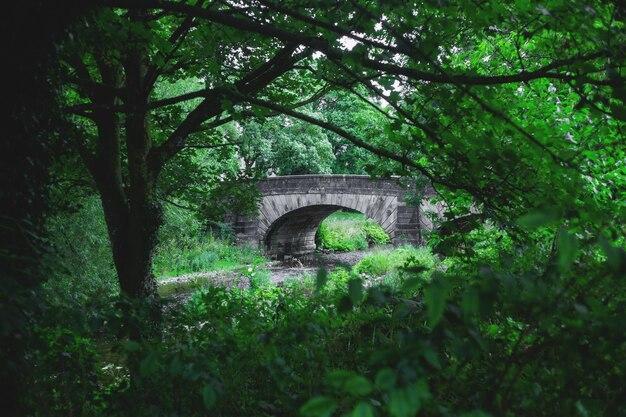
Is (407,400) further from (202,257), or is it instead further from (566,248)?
(202,257)

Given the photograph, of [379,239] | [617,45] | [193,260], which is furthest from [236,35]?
[379,239]

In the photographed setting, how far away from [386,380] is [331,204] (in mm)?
18157

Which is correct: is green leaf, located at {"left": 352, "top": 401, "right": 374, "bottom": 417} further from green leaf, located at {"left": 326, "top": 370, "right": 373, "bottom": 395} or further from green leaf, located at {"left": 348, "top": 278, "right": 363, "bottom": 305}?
green leaf, located at {"left": 348, "top": 278, "right": 363, "bottom": 305}

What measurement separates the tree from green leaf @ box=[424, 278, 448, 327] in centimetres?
78

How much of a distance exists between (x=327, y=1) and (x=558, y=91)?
10.4 feet

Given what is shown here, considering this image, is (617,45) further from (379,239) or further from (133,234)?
(379,239)

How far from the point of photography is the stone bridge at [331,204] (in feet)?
59.6

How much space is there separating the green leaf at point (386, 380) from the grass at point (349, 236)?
22.3m

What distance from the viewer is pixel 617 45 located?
214cm

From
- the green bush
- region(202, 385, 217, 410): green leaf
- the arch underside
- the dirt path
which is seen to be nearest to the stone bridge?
the arch underside

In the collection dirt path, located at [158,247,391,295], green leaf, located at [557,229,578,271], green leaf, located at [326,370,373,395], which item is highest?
green leaf, located at [557,229,578,271]

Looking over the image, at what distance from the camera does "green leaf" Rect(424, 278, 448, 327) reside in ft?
3.30

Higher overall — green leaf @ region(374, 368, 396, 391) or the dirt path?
green leaf @ region(374, 368, 396, 391)

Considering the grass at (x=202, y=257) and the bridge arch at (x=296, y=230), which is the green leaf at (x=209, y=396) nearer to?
the grass at (x=202, y=257)
